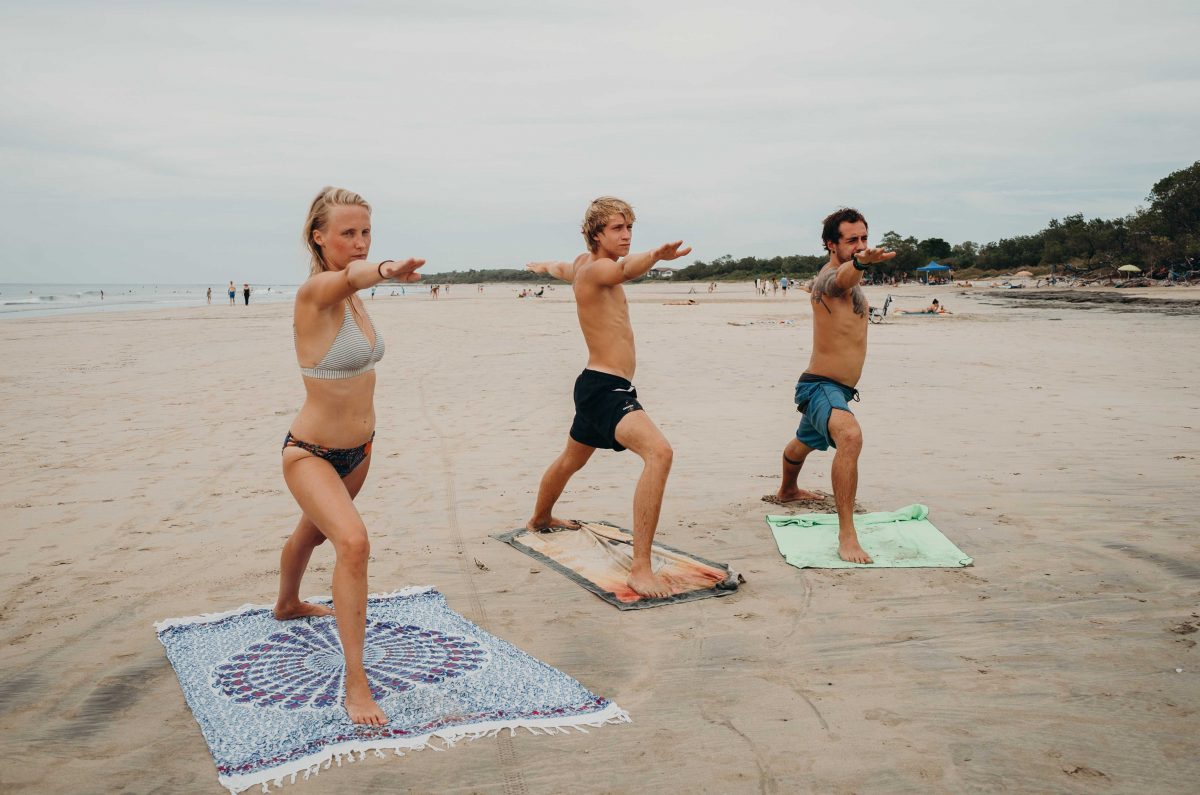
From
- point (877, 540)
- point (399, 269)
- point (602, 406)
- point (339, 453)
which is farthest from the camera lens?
point (877, 540)

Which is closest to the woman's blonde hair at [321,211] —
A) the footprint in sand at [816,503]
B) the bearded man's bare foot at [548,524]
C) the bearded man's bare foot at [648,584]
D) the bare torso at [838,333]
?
the bearded man's bare foot at [648,584]

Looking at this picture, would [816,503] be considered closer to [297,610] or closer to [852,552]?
[852,552]

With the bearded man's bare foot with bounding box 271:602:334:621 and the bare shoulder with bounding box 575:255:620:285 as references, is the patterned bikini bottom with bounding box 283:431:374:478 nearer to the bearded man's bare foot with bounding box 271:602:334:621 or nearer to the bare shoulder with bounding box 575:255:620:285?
the bearded man's bare foot with bounding box 271:602:334:621

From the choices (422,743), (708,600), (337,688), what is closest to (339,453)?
(337,688)

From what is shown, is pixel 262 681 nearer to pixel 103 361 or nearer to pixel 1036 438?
pixel 1036 438

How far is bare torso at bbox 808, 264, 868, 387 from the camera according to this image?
5.82 m

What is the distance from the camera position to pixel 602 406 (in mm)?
5039

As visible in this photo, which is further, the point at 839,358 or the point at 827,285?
the point at 839,358

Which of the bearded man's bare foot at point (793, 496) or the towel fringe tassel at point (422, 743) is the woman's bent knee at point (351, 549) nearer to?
the towel fringe tassel at point (422, 743)

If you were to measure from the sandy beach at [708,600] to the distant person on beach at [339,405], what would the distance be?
630 millimetres

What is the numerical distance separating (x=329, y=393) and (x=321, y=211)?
791 mm

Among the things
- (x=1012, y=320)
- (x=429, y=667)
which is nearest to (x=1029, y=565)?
(x=429, y=667)

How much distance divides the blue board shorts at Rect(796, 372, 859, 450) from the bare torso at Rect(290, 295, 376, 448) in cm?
319

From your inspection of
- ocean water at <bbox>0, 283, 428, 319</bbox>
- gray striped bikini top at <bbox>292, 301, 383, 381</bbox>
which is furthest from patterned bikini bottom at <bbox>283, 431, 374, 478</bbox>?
ocean water at <bbox>0, 283, 428, 319</bbox>
